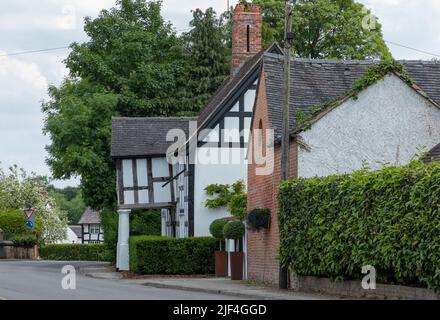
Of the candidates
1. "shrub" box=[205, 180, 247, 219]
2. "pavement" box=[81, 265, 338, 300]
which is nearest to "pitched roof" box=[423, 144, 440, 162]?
"pavement" box=[81, 265, 338, 300]

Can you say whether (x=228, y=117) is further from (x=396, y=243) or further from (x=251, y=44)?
(x=396, y=243)

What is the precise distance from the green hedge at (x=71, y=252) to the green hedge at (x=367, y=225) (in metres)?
53.6

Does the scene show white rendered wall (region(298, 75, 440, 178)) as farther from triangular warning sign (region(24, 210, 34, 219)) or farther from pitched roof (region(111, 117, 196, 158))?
triangular warning sign (region(24, 210, 34, 219))

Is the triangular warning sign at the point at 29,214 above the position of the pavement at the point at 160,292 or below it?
above

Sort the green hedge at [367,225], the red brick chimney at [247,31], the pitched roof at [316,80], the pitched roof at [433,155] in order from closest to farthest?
the green hedge at [367,225] < the pitched roof at [433,155] < the pitched roof at [316,80] < the red brick chimney at [247,31]

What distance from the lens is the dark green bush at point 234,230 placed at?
3856 centimetres

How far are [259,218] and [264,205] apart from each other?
126cm

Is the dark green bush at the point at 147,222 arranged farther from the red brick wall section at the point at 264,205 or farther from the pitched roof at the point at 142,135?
the red brick wall section at the point at 264,205

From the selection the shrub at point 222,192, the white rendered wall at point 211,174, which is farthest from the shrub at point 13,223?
the shrub at point 222,192

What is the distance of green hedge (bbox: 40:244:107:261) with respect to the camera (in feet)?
272
